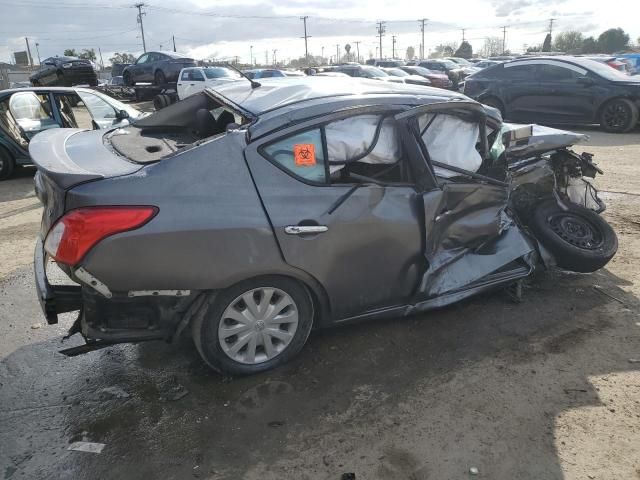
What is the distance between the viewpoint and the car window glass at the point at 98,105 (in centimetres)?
841

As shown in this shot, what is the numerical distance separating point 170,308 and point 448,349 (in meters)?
1.72

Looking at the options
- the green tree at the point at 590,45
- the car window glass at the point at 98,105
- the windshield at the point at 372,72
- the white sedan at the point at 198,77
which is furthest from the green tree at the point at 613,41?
the car window glass at the point at 98,105

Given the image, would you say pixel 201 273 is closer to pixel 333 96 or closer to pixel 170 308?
pixel 170 308

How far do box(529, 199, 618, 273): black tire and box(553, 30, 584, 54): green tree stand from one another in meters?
73.9

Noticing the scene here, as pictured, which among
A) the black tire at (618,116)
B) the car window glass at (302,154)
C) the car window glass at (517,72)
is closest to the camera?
the car window glass at (302,154)

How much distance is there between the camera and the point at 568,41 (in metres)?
70.9

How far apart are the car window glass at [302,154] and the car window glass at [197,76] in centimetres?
1650

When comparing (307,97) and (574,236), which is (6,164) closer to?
(307,97)

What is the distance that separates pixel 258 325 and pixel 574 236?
9.04 feet

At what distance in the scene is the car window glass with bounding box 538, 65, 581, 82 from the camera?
11.6 m

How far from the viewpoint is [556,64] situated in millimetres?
11781

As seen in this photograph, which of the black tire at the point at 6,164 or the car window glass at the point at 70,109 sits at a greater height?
the car window glass at the point at 70,109

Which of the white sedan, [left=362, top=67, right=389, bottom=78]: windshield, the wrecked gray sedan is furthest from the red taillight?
[left=362, top=67, right=389, bottom=78]: windshield

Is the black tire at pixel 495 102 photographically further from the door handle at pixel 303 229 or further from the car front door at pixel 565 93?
the door handle at pixel 303 229
